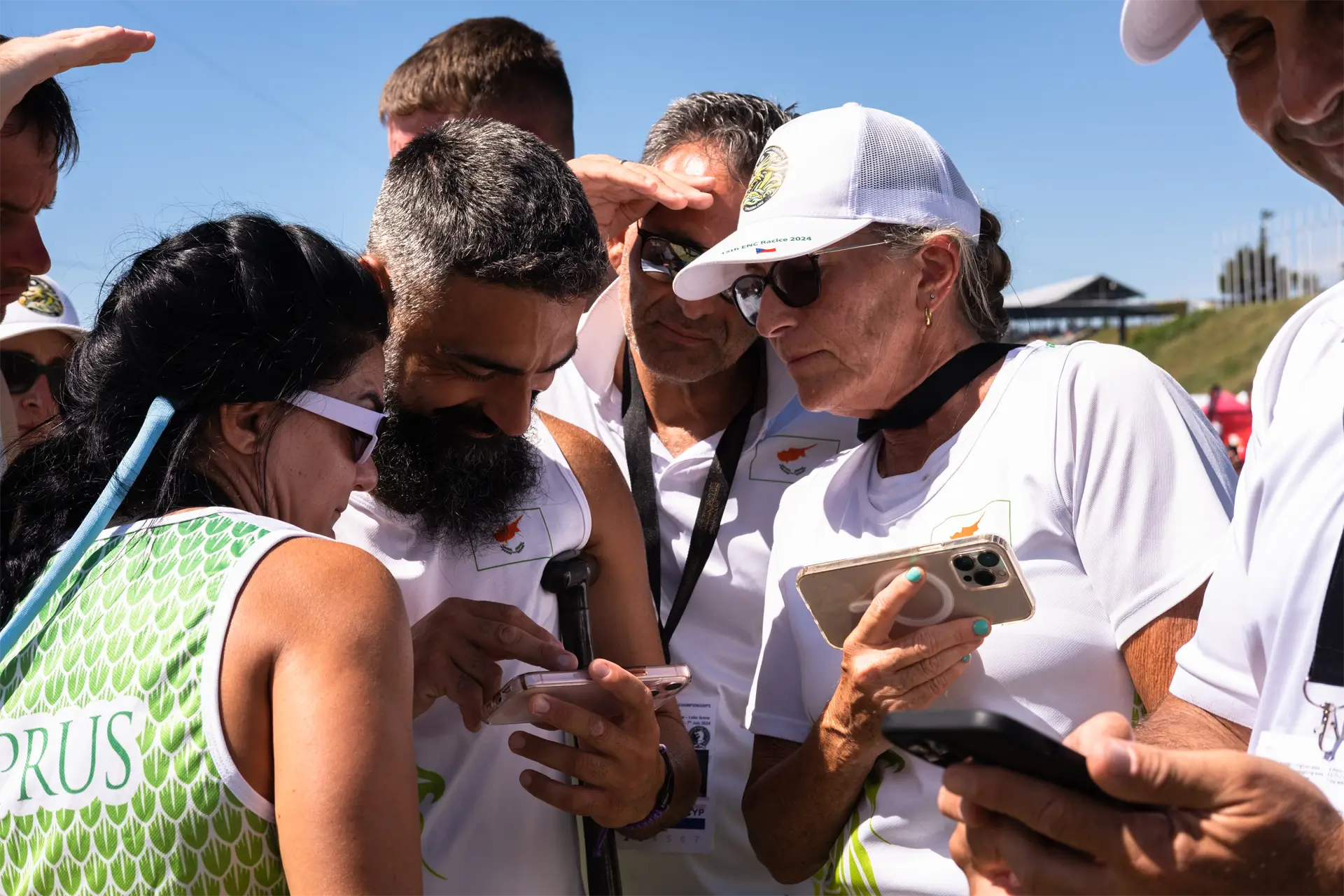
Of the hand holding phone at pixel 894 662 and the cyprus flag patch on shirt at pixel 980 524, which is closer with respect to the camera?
the hand holding phone at pixel 894 662

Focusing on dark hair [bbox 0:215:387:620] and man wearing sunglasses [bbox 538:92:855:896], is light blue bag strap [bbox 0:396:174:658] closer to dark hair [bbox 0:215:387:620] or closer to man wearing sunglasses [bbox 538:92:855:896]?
dark hair [bbox 0:215:387:620]

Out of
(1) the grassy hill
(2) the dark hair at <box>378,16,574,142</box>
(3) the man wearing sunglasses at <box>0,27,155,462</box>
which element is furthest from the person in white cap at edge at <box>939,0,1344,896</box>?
(1) the grassy hill

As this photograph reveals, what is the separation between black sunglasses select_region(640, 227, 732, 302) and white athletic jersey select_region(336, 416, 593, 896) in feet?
2.93

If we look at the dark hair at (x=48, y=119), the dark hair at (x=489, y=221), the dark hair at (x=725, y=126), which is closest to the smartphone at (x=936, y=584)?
the dark hair at (x=489, y=221)

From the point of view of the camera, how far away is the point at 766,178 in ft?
10.1

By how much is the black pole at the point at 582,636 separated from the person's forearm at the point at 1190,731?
A: 1.33 meters

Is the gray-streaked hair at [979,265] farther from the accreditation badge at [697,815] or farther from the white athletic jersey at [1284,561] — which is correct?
the accreditation badge at [697,815]

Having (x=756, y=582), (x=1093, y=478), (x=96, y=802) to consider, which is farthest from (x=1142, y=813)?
(x=756, y=582)

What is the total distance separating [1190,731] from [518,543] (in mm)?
1567

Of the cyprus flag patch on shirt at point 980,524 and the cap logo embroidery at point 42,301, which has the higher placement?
the cyprus flag patch on shirt at point 980,524

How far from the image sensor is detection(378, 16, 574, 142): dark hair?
15.6ft

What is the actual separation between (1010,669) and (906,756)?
317 millimetres

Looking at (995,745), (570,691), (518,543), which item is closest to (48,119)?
(518,543)

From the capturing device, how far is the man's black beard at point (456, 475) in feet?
9.37
